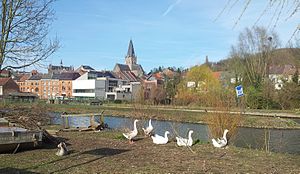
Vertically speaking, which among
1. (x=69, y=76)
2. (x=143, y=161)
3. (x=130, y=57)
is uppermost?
(x=130, y=57)

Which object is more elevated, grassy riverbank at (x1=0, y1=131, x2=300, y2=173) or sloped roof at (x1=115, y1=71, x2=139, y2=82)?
sloped roof at (x1=115, y1=71, x2=139, y2=82)

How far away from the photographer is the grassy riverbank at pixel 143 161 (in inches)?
326

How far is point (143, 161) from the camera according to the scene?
9430 mm

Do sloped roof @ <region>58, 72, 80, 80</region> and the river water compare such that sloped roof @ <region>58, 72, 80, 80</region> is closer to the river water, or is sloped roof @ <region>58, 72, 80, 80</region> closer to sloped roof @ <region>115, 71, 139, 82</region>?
sloped roof @ <region>115, 71, 139, 82</region>

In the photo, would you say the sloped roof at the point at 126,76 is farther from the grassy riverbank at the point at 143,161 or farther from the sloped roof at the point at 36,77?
the grassy riverbank at the point at 143,161

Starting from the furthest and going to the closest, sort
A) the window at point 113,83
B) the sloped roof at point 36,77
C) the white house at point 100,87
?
1. the sloped roof at point 36,77
2. the window at point 113,83
3. the white house at point 100,87

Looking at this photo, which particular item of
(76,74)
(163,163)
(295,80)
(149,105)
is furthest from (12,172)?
(76,74)

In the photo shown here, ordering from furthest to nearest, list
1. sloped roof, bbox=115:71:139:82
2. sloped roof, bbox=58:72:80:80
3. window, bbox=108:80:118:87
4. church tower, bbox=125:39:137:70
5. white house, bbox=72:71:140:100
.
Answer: church tower, bbox=125:39:137:70, sloped roof, bbox=115:71:139:82, sloped roof, bbox=58:72:80:80, window, bbox=108:80:118:87, white house, bbox=72:71:140:100

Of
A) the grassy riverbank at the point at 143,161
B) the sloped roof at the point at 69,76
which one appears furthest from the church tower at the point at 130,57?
the grassy riverbank at the point at 143,161

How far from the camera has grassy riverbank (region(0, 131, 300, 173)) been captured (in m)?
8.29

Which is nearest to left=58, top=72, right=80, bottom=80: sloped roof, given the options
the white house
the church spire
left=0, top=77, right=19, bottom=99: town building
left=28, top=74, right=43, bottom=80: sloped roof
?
the white house

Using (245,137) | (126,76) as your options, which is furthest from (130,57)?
(245,137)

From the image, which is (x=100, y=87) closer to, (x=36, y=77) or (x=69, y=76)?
(x=69, y=76)

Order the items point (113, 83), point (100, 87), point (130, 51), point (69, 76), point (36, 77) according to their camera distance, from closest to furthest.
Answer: point (100, 87) → point (113, 83) → point (69, 76) → point (36, 77) → point (130, 51)
